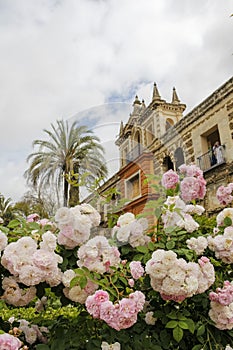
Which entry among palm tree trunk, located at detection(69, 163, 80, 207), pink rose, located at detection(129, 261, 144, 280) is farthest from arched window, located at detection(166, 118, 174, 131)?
pink rose, located at detection(129, 261, 144, 280)

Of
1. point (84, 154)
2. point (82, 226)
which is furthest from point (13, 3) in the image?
point (82, 226)

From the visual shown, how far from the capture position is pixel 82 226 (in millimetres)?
1066

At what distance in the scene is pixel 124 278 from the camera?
1.08 m

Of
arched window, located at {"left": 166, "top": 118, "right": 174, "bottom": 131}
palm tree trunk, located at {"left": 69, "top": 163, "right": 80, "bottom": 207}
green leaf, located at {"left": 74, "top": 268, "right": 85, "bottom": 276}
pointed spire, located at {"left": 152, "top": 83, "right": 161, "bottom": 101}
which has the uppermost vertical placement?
pointed spire, located at {"left": 152, "top": 83, "right": 161, "bottom": 101}

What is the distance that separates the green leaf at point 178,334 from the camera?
1005 mm

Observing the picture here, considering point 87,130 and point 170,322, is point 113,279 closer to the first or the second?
point 170,322

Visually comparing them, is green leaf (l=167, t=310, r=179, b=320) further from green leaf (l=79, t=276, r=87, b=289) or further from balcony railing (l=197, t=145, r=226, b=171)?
balcony railing (l=197, t=145, r=226, b=171)

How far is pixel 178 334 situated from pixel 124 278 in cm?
24

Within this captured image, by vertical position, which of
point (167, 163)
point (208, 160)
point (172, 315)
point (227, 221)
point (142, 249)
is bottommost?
point (172, 315)

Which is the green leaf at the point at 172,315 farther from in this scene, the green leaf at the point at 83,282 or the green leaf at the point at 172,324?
the green leaf at the point at 83,282

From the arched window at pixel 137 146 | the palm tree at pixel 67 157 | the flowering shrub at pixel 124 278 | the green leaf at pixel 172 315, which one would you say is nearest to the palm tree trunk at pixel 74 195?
the palm tree at pixel 67 157

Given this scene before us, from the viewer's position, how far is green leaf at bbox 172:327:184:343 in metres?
1.00

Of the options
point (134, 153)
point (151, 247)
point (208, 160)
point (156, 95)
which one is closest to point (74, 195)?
point (134, 153)

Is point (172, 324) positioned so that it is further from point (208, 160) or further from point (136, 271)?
point (208, 160)
